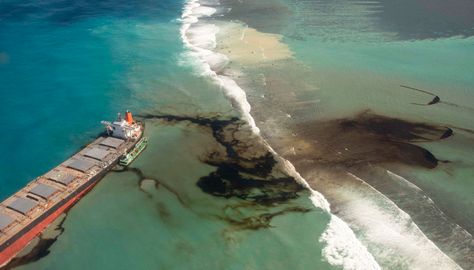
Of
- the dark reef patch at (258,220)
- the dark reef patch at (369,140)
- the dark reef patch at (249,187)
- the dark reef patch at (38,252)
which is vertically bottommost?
the dark reef patch at (38,252)

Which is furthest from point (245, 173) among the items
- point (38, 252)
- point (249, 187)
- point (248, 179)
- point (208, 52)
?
point (208, 52)

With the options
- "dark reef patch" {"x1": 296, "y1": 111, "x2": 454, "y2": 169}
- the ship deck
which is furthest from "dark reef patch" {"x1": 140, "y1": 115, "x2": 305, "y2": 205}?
the ship deck

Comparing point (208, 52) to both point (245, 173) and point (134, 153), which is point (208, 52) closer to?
point (134, 153)

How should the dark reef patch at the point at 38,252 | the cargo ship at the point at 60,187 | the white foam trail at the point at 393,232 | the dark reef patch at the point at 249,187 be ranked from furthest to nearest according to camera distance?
the dark reef patch at the point at 249,187
the cargo ship at the point at 60,187
the dark reef patch at the point at 38,252
the white foam trail at the point at 393,232

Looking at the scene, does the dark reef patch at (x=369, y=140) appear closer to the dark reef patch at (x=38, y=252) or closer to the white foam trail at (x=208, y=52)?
the white foam trail at (x=208, y=52)

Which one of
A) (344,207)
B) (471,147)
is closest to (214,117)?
(344,207)

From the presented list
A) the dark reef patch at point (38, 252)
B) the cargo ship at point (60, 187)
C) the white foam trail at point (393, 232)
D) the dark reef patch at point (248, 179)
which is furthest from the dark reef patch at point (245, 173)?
the dark reef patch at point (38, 252)

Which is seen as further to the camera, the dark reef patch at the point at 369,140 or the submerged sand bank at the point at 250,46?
the submerged sand bank at the point at 250,46

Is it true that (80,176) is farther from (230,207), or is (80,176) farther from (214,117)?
(214,117)
